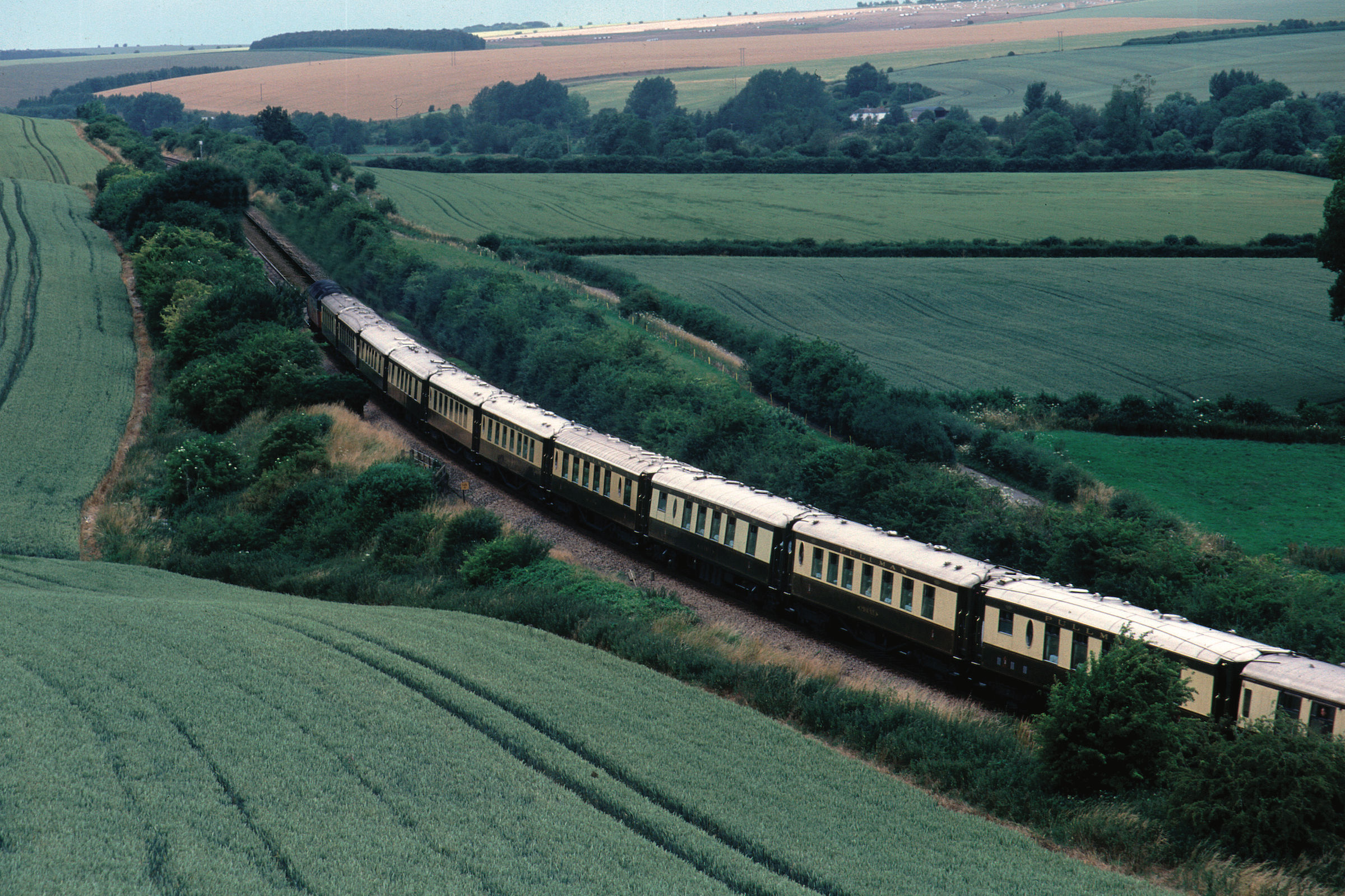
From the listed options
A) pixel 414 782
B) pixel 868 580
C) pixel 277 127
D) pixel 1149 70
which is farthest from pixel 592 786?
pixel 1149 70

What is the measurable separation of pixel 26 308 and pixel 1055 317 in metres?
59.5

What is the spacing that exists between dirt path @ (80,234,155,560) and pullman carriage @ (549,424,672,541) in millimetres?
13706

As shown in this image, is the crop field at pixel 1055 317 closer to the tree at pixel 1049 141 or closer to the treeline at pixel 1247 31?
the tree at pixel 1049 141

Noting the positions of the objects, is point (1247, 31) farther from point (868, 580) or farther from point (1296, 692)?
point (1296, 692)

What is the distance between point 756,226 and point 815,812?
85.2 metres

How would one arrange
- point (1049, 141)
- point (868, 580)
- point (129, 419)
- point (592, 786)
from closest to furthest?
point (592, 786) → point (868, 580) → point (129, 419) → point (1049, 141)

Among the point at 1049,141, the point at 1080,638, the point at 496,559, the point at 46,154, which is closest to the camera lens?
the point at 1080,638

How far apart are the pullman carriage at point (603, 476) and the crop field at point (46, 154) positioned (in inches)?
3528

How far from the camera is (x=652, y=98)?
193375mm

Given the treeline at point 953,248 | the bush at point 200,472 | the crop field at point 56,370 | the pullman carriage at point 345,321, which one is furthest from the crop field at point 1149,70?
the bush at point 200,472

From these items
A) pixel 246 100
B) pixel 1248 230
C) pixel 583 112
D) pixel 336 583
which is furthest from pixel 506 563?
pixel 583 112

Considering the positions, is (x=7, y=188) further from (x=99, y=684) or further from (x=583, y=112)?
(x=583, y=112)

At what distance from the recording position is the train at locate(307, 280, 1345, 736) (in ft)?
62.6

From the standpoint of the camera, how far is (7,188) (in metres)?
96.4
